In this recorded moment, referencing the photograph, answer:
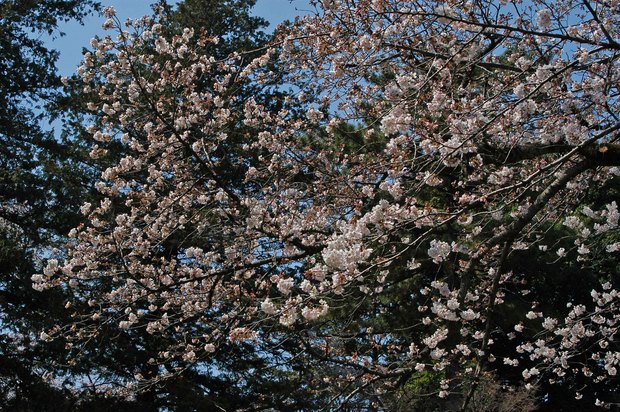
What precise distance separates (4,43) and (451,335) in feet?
32.5

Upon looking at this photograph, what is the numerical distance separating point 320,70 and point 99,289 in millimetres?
7240

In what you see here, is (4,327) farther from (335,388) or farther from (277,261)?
(277,261)

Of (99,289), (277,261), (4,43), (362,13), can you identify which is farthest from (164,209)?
(4,43)

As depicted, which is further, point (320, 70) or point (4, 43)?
point (4, 43)

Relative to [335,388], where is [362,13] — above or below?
above

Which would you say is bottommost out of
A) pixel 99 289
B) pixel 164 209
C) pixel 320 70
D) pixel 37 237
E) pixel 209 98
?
pixel 164 209

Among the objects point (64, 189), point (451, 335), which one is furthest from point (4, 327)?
point (451, 335)

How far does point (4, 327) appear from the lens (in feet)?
34.9

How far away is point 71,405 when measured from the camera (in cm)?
1045

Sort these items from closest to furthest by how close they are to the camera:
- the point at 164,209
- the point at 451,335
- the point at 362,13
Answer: the point at 362,13
the point at 164,209
the point at 451,335

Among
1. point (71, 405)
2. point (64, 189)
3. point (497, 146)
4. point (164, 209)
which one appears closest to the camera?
point (497, 146)

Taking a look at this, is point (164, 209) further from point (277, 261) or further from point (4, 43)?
point (4, 43)

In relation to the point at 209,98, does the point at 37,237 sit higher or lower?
higher

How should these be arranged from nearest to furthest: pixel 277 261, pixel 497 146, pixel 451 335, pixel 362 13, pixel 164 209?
1. pixel 362 13
2. pixel 497 146
3. pixel 277 261
4. pixel 164 209
5. pixel 451 335
